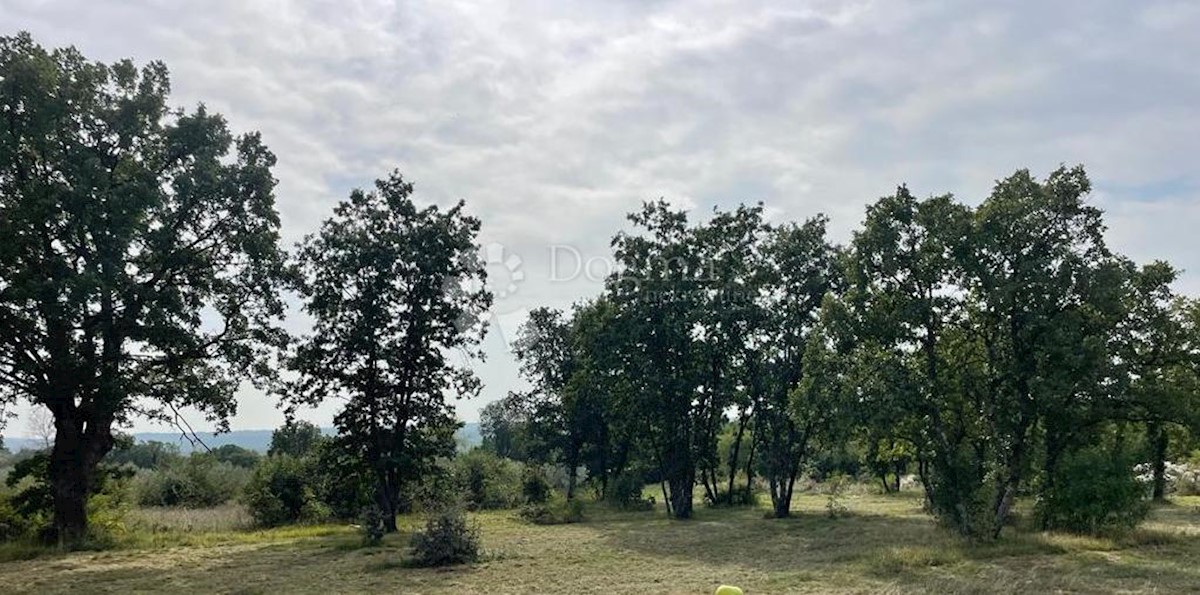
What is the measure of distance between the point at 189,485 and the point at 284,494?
10.7 m

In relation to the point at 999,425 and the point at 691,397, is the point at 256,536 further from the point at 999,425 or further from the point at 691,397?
the point at 999,425

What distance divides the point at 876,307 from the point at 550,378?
31284 mm

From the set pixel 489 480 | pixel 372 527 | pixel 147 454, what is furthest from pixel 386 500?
pixel 147 454

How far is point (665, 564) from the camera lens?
17578 millimetres

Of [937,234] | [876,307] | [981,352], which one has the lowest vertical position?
[981,352]

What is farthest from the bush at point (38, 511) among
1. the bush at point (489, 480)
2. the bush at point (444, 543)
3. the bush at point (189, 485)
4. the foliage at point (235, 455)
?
the foliage at point (235, 455)

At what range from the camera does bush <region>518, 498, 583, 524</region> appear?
33188 mm

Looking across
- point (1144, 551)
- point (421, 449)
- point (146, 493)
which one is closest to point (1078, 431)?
point (1144, 551)

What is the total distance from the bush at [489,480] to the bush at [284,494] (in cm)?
905

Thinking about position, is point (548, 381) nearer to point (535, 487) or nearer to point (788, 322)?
point (535, 487)

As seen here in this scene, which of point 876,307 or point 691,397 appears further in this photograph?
point 691,397

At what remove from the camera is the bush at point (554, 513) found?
3319 centimetres

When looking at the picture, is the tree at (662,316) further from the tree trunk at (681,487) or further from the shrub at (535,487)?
the shrub at (535,487)

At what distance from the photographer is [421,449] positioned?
27.6m
